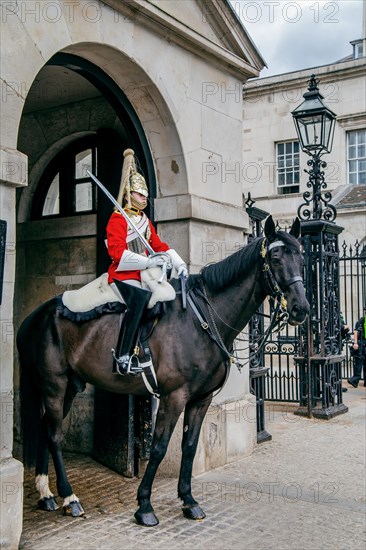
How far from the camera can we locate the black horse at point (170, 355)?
5.43 m

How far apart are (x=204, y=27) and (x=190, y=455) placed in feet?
15.6

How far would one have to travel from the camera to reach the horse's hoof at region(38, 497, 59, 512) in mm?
5781

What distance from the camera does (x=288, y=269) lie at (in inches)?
208

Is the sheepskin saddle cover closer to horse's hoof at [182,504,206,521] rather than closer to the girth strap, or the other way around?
the girth strap

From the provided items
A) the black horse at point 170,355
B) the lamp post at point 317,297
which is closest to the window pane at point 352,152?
the lamp post at point 317,297

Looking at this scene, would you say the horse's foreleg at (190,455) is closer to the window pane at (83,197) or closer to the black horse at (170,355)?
the black horse at (170,355)

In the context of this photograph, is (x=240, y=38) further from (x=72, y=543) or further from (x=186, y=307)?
(x=72, y=543)

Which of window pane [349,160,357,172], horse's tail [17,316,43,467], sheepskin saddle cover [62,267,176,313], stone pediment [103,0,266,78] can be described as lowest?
horse's tail [17,316,43,467]

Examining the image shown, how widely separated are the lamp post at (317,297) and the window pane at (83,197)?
406cm

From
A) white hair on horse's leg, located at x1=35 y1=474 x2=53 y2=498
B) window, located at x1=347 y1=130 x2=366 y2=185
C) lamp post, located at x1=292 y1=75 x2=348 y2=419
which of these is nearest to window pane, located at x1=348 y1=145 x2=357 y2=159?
window, located at x1=347 y1=130 x2=366 y2=185

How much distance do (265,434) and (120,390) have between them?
352 cm

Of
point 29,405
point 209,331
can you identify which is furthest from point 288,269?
point 29,405

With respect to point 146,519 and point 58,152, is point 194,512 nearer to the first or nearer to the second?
point 146,519

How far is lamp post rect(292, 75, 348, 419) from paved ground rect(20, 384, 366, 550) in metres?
2.07
